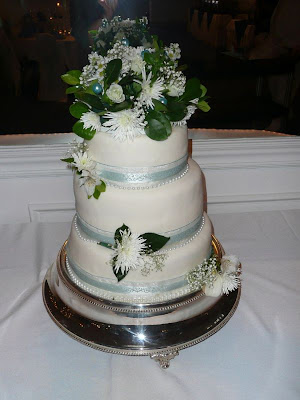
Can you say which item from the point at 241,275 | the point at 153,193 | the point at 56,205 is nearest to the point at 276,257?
the point at 241,275

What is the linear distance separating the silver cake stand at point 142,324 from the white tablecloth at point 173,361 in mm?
77

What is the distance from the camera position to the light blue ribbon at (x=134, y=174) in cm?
93

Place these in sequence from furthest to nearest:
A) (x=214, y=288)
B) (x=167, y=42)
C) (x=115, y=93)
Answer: (x=167, y=42) < (x=214, y=288) < (x=115, y=93)

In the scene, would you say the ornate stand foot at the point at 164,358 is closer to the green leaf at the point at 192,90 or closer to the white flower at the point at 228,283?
the white flower at the point at 228,283

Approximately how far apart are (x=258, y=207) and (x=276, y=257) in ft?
1.31

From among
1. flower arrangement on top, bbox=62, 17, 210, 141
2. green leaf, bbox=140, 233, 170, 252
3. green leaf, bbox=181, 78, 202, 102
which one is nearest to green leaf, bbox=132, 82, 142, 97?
flower arrangement on top, bbox=62, 17, 210, 141

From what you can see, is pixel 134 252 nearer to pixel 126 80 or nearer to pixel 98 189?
pixel 98 189

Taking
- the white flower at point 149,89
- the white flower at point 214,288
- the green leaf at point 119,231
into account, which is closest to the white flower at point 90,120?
the white flower at point 149,89

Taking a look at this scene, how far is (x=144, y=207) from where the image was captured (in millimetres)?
945

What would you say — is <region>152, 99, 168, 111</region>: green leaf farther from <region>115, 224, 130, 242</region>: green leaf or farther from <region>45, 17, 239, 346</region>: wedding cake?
<region>115, 224, 130, 242</region>: green leaf

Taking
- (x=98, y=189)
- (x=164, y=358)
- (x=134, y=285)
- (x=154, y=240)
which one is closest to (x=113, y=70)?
(x=98, y=189)

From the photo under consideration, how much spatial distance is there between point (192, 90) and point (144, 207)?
0.91 feet

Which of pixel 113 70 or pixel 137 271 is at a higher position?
pixel 113 70

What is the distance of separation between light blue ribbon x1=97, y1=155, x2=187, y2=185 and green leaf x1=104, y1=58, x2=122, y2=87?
0.63 feet
